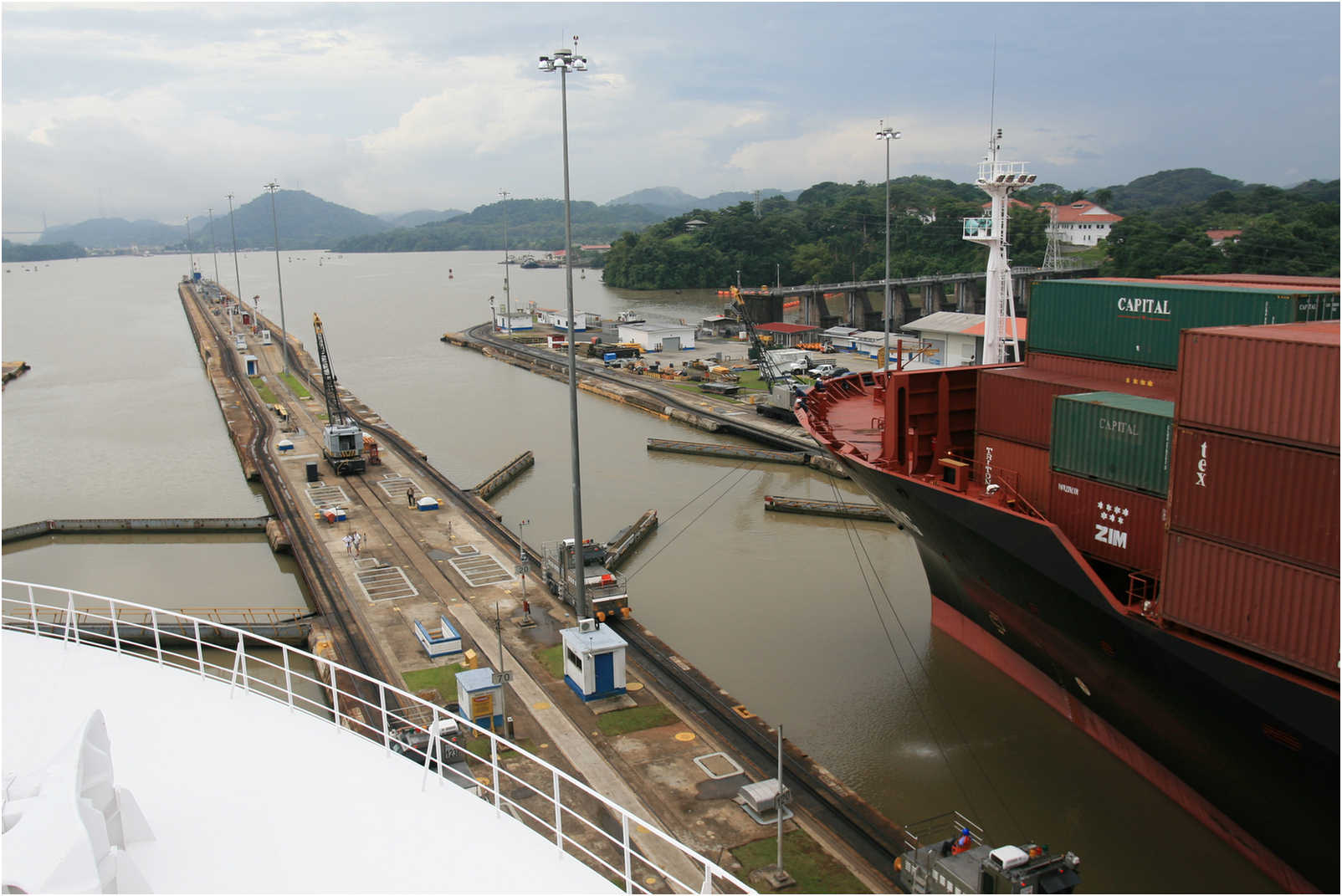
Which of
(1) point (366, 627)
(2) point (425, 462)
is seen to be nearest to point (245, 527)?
(2) point (425, 462)

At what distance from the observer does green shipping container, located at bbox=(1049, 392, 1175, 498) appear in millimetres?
14039

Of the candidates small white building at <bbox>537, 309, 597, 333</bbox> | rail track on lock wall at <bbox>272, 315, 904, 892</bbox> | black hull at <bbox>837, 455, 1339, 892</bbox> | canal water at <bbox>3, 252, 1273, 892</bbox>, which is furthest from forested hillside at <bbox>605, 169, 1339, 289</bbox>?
rail track on lock wall at <bbox>272, 315, 904, 892</bbox>

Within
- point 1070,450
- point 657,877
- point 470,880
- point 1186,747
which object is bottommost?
point 657,877

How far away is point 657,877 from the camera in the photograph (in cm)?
1236

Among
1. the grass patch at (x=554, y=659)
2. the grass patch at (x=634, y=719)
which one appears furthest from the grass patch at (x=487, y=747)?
the grass patch at (x=554, y=659)

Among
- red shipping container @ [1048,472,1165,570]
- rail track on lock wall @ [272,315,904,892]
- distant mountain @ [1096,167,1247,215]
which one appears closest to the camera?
rail track on lock wall @ [272,315,904,892]

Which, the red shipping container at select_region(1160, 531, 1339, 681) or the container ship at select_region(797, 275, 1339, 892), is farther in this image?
the container ship at select_region(797, 275, 1339, 892)

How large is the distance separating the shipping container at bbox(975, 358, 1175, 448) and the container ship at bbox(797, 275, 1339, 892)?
0.15 feet

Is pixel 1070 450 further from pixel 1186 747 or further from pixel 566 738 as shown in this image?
pixel 566 738

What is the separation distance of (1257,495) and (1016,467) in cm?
598

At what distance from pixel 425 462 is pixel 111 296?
145372 mm

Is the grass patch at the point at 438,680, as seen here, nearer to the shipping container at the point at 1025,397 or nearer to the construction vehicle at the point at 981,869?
the construction vehicle at the point at 981,869

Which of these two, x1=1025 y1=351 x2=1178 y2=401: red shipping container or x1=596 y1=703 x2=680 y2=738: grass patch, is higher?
x1=1025 y1=351 x2=1178 y2=401: red shipping container

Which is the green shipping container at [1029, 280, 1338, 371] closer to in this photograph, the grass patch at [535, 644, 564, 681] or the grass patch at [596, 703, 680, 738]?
the grass patch at [596, 703, 680, 738]
